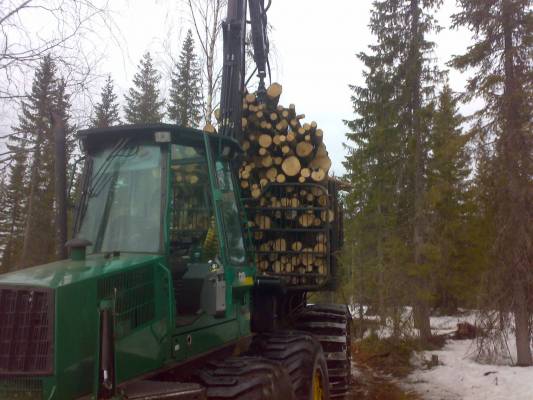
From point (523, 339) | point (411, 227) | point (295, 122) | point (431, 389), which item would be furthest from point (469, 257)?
point (295, 122)

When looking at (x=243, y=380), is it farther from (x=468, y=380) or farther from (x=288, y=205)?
(x=468, y=380)

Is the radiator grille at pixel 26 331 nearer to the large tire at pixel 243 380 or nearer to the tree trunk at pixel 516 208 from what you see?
the large tire at pixel 243 380

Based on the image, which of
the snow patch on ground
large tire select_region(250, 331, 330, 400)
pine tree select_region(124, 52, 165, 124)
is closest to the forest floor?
the snow patch on ground

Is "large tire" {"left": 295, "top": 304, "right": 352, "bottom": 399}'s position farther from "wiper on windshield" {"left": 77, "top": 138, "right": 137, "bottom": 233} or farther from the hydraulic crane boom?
"wiper on windshield" {"left": 77, "top": 138, "right": 137, "bottom": 233}

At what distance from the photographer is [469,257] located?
17969mm

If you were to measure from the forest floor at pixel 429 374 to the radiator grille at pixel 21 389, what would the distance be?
7306 millimetres

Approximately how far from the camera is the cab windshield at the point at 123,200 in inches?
172

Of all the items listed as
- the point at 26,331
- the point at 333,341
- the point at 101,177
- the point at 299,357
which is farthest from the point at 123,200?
the point at 333,341

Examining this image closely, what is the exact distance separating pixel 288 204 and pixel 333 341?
210 centimetres

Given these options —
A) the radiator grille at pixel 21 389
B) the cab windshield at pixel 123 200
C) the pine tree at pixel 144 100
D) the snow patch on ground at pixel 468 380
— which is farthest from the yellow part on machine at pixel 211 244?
the pine tree at pixel 144 100

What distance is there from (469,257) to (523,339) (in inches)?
239

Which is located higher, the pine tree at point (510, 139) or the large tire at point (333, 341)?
the pine tree at point (510, 139)

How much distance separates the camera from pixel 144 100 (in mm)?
30125

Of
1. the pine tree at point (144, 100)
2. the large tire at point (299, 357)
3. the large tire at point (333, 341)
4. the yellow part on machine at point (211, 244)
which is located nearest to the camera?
the yellow part on machine at point (211, 244)
